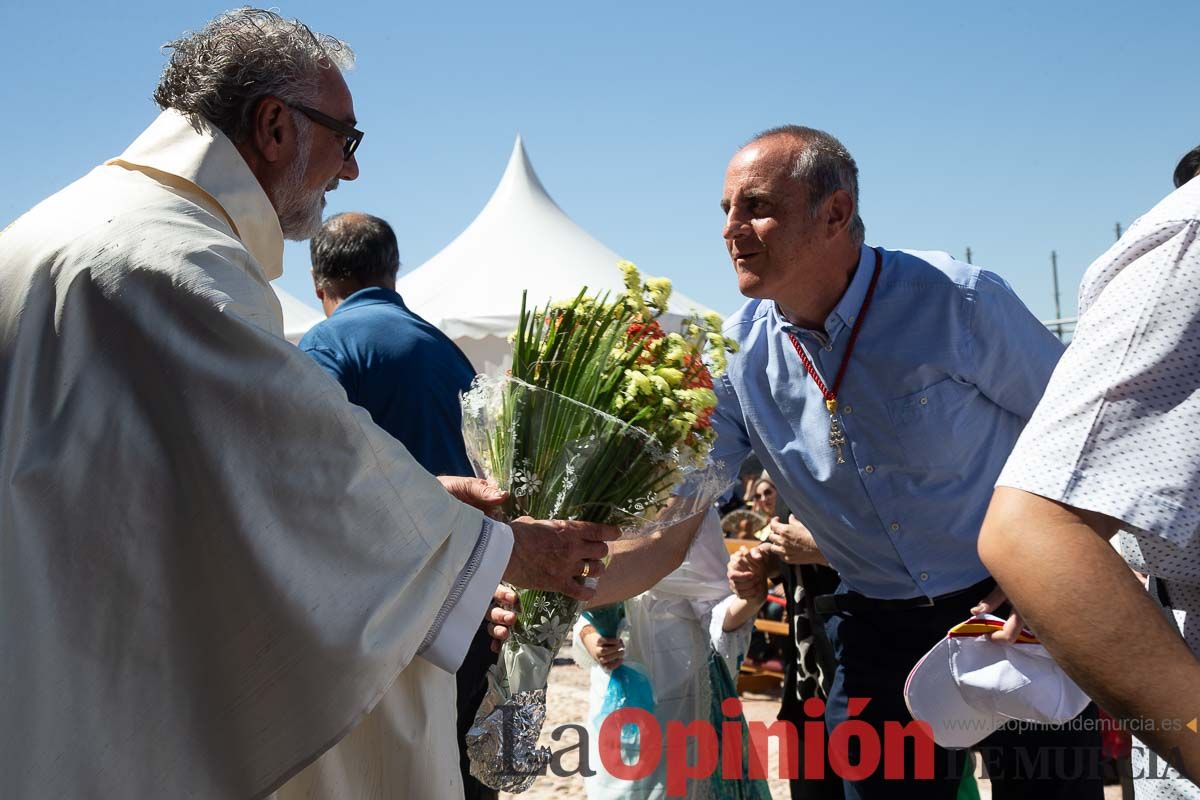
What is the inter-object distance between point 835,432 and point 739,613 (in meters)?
1.52

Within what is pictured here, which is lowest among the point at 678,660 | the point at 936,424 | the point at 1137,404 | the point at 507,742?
the point at 678,660

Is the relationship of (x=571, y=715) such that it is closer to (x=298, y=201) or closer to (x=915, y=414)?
(x=915, y=414)

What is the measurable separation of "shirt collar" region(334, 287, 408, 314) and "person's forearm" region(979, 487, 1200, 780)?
331cm

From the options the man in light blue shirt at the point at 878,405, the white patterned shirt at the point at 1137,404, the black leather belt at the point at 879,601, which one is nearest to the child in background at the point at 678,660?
the black leather belt at the point at 879,601

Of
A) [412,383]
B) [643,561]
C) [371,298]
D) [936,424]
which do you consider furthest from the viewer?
[371,298]

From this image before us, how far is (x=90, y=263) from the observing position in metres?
1.93

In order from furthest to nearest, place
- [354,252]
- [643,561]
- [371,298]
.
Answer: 1. [354,252]
2. [371,298]
3. [643,561]

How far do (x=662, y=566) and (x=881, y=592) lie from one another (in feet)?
2.57

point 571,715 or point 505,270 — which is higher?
point 505,270

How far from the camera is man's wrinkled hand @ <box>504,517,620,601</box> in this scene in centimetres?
226

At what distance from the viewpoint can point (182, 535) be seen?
6.21 ft

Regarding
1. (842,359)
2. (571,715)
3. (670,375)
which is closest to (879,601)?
(842,359)

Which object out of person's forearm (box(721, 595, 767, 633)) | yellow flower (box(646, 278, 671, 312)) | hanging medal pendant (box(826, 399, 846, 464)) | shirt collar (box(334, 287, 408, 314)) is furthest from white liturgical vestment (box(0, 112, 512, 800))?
person's forearm (box(721, 595, 767, 633))

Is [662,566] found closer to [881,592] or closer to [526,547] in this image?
[881,592]
